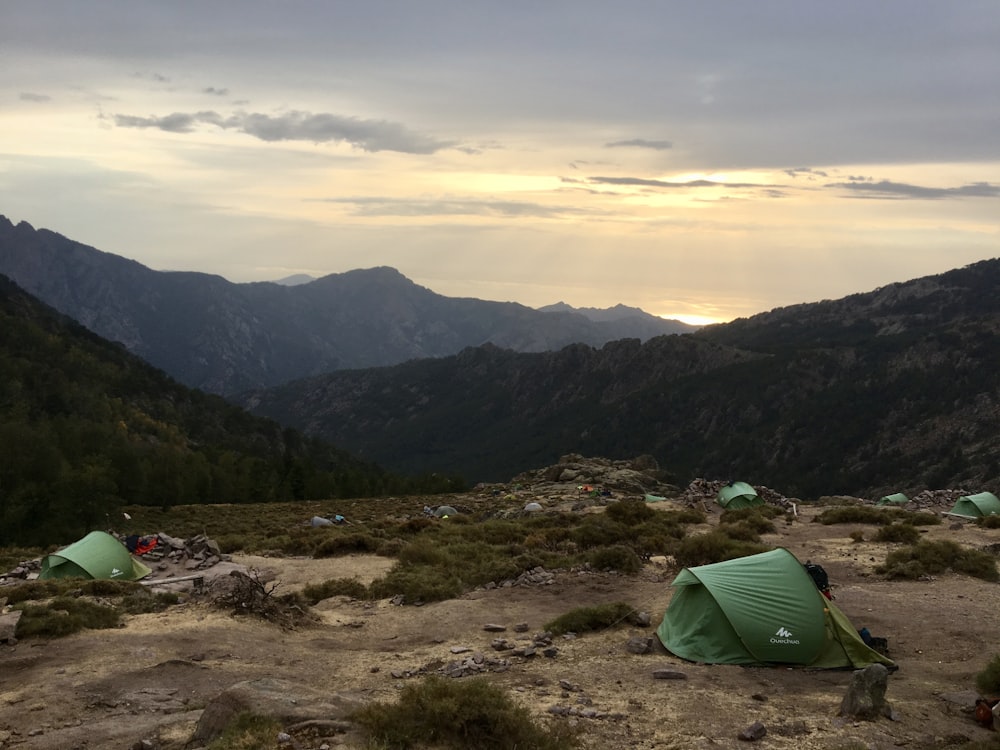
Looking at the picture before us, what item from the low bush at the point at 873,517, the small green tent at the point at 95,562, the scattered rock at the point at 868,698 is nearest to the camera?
the scattered rock at the point at 868,698

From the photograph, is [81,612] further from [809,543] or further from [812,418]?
[812,418]

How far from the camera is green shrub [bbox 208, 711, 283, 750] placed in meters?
9.79

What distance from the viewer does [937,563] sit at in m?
23.6

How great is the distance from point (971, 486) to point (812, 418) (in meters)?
64.7

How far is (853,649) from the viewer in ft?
49.1

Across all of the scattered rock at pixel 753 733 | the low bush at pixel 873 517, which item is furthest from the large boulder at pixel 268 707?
the low bush at pixel 873 517

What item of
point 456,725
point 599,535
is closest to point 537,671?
point 456,725

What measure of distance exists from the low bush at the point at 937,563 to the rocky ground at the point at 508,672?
0.75 m

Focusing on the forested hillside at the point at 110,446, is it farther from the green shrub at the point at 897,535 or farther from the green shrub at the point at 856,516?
the green shrub at the point at 897,535

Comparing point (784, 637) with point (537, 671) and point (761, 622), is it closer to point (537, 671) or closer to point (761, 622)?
point (761, 622)

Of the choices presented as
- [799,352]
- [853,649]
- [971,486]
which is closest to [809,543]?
[853,649]

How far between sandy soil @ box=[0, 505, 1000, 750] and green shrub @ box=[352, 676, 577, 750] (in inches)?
20.7

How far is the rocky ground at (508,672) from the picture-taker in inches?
450

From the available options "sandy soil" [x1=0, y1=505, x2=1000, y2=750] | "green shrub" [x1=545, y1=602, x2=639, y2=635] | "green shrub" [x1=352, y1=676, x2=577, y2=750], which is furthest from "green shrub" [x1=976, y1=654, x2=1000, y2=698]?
"green shrub" [x1=352, y1=676, x2=577, y2=750]
